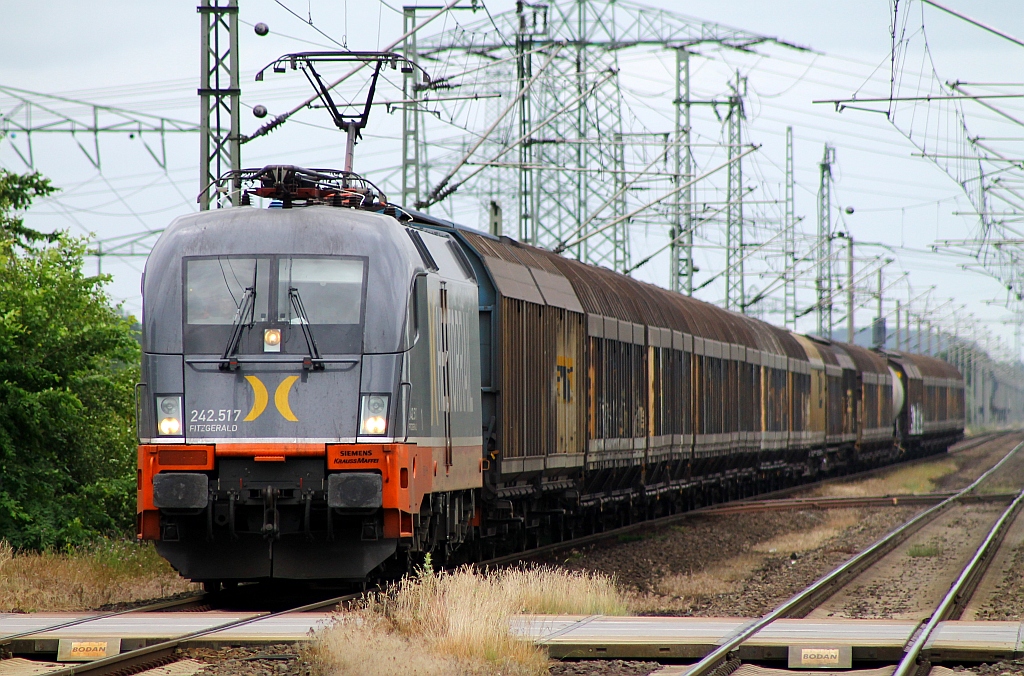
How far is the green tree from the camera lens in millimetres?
16266

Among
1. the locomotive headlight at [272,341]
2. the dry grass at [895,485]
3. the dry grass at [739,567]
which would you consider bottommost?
the dry grass at [895,485]

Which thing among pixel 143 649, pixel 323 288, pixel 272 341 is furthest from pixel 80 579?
pixel 143 649

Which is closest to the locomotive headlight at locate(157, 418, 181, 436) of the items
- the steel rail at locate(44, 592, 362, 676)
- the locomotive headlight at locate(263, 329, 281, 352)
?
the locomotive headlight at locate(263, 329, 281, 352)

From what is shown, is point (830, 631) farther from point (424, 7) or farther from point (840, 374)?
point (840, 374)

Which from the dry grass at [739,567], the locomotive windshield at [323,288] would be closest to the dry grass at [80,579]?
the locomotive windshield at [323,288]

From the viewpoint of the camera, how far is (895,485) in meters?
41.2

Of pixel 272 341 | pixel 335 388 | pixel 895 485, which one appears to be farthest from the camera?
pixel 895 485

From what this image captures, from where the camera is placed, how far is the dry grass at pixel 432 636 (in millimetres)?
9023

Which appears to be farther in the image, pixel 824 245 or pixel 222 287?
pixel 824 245

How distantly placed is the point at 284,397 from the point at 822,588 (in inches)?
264

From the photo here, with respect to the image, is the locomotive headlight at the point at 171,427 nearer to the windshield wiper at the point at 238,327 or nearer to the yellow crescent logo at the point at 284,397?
the windshield wiper at the point at 238,327

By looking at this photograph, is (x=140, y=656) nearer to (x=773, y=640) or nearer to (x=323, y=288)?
(x=323, y=288)

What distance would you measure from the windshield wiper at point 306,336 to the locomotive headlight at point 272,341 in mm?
216

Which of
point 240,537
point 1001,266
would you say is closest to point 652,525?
point 240,537
